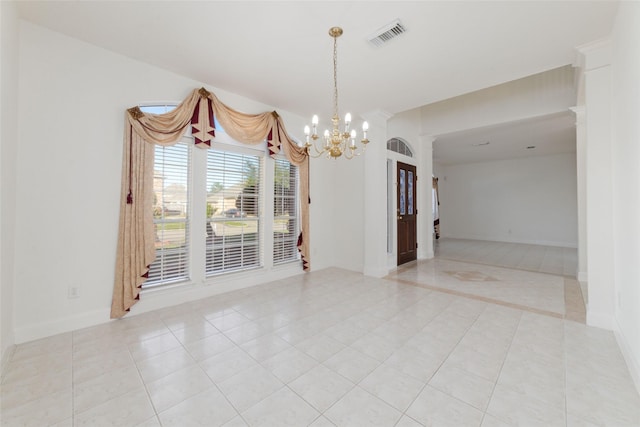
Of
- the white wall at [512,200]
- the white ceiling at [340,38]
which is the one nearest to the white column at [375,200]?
the white ceiling at [340,38]

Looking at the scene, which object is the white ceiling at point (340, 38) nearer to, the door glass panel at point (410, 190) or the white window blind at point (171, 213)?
the white window blind at point (171, 213)

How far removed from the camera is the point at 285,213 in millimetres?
4715

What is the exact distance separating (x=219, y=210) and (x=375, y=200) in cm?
271

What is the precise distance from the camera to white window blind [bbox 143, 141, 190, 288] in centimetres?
322

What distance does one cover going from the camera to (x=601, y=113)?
2.60 metres

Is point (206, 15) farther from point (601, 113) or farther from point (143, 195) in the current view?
point (601, 113)

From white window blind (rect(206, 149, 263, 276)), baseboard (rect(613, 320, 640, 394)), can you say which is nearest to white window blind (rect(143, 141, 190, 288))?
white window blind (rect(206, 149, 263, 276))

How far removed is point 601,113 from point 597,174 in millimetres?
623

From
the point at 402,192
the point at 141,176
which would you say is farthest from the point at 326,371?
the point at 402,192

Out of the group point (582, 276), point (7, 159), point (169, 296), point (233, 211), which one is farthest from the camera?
point (582, 276)

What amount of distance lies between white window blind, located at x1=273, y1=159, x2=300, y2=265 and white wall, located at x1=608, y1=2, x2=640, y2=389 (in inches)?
158

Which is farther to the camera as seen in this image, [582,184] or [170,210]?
[582,184]

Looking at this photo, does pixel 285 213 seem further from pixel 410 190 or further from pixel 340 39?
pixel 410 190

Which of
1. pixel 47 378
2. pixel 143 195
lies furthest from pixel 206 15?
pixel 47 378
